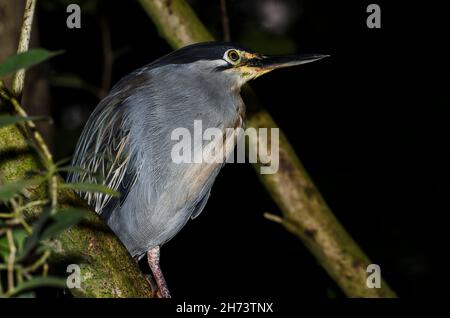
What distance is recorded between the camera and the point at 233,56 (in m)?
3.71

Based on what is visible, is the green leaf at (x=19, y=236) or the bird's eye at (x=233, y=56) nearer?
Answer: the green leaf at (x=19, y=236)

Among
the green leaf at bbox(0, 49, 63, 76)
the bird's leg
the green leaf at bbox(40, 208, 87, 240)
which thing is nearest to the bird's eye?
the bird's leg

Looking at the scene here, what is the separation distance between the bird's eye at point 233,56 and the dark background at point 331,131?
65.9 inches

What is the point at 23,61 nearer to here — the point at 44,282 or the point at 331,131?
the point at 44,282

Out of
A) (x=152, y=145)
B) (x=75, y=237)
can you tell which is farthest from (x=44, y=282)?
(x=152, y=145)

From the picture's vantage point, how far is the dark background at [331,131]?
5820 mm

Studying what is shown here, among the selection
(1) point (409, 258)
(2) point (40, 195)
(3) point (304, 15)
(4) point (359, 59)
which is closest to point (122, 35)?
(3) point (304, 15)

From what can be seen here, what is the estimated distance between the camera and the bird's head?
3615mm

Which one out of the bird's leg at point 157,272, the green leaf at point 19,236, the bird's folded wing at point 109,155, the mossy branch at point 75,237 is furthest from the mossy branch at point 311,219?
the green leaf at point 19,236

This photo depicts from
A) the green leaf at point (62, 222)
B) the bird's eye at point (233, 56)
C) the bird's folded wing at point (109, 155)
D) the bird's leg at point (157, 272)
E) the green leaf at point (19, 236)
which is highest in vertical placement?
the bird's eye at point (233, 56)

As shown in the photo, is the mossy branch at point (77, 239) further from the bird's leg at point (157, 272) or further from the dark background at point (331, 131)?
the dark background at point (331, 131)

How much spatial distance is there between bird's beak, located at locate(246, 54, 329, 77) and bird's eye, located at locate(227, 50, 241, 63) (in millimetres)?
63

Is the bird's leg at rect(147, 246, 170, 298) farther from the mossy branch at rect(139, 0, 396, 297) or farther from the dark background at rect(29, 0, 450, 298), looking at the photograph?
the dark background at rect(29, 0, 450, 298)

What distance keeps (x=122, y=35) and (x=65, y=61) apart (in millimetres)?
598
